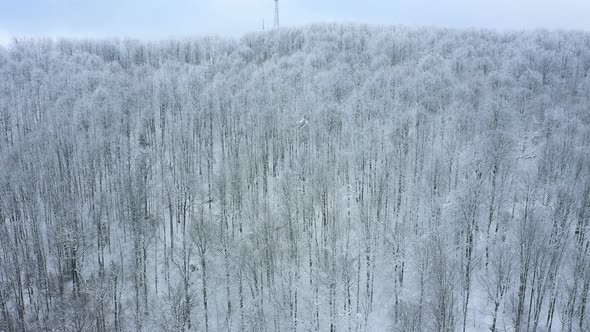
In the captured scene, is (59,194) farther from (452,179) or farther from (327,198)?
(452,179)

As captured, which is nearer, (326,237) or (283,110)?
(326,237)

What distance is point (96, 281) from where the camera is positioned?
36625 millimetres

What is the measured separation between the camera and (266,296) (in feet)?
129

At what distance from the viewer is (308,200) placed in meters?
43.8

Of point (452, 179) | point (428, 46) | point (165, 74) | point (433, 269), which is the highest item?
point (428, 46)

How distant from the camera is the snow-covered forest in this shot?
112 feet

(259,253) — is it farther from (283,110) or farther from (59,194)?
(283,110)

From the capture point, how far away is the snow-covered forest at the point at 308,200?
3412 centimetres

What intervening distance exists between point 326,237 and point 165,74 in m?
63.8

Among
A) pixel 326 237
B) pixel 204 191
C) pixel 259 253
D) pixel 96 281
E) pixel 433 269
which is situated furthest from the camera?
pixel 204 191

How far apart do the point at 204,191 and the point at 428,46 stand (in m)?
68.1

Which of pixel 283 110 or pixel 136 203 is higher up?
pixel 283 110

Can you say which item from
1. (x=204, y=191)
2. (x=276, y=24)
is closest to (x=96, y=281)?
(x=204, y=191)

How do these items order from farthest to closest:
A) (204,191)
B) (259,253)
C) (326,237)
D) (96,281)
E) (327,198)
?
(204,191) → (327,198) → (326,237) → (259,253) → (96,281)
